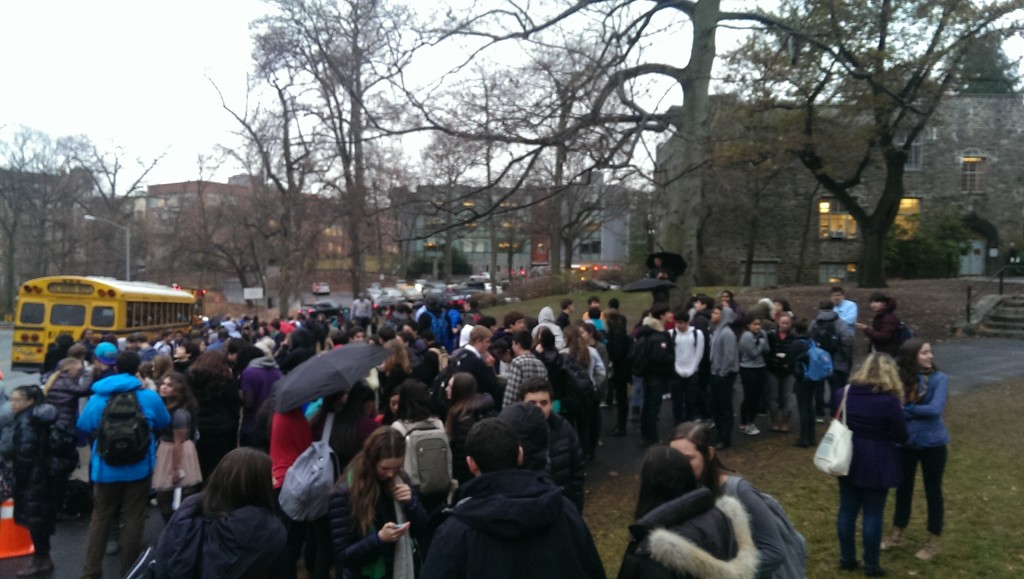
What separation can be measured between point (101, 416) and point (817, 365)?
26.9 feet

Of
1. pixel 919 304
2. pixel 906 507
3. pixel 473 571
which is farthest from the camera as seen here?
pixel 919 304

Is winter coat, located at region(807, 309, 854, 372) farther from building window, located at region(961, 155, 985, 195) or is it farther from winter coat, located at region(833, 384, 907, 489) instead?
building window, located at region(961, 155, 985, 195)

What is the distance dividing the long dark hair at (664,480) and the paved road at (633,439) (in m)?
5.50

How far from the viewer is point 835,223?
136 feet

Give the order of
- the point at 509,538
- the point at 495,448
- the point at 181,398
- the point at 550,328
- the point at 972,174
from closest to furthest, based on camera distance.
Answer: the point at 509,538 < the point at 495,448 < the point at 181,398 < the point at 550,328 < the point at 972,174

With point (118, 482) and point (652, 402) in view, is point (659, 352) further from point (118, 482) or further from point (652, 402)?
point (118, 482)

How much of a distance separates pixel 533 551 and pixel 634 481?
5.94m

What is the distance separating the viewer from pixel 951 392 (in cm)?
1330

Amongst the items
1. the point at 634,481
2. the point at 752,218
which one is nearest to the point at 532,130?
the point at 634,481

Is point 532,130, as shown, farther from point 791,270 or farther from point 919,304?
point 791,270

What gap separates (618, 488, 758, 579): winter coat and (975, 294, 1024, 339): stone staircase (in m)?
21.5

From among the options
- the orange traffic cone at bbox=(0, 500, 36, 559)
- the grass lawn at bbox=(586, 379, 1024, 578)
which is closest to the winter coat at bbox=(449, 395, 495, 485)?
the grass lawn at bbox=(586, 379, 1024, 578)

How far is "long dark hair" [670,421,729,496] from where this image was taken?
3.37 metres

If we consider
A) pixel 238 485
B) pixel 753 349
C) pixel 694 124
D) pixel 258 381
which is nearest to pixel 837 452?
pixel 238 485
